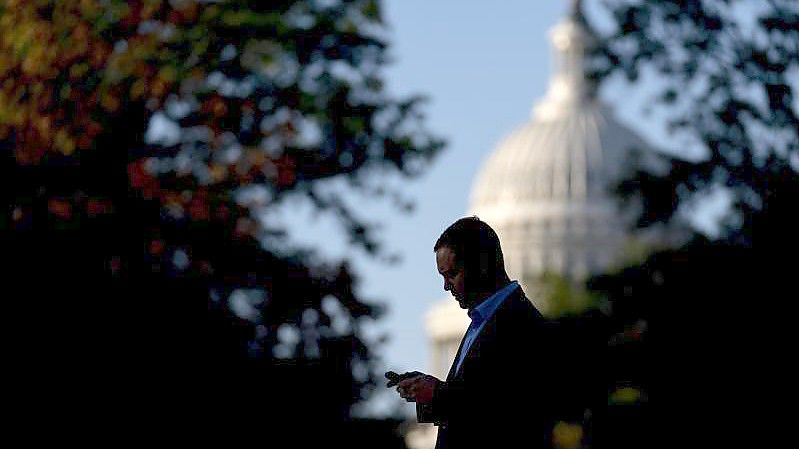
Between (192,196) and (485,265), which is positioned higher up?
(192,196)

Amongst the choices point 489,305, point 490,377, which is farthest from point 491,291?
point 490,377

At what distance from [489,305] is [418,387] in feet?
0.85

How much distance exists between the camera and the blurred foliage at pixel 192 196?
A: 26406mm

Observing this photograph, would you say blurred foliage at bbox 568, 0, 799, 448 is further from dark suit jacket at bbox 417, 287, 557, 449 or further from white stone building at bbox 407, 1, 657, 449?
white stone building at bbox 407, 1, 657, 449

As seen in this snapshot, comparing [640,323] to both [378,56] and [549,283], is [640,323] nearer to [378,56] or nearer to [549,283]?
[378,56]

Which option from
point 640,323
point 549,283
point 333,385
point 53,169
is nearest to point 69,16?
point 53,169

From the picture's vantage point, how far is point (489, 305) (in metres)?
6.42

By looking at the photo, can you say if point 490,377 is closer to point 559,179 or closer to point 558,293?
point 558,293

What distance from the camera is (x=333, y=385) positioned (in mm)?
31219

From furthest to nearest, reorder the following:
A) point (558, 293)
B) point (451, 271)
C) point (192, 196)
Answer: point (558, 293) → point (192, 196) → point (451, 271)

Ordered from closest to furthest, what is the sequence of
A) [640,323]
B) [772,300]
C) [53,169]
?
[53,169]
[772,300]
[640,323]

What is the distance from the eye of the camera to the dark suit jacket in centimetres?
632

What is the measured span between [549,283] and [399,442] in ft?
166

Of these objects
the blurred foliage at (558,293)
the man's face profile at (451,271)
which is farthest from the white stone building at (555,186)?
the man's face profile at (451,271)
